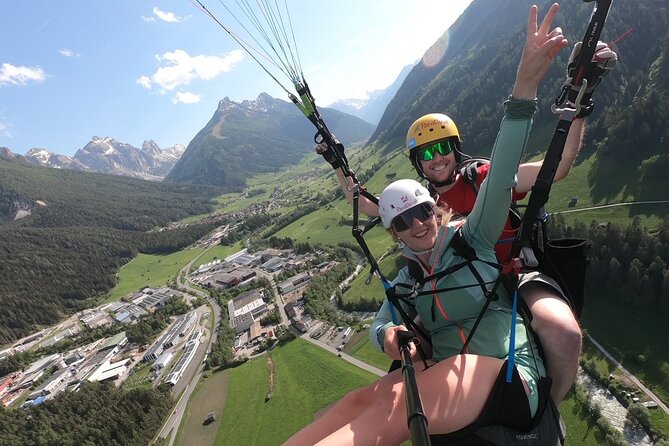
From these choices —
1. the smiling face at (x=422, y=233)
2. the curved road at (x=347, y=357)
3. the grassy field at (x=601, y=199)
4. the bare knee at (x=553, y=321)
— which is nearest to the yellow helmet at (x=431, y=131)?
the smiling face at (x=422, y=233)

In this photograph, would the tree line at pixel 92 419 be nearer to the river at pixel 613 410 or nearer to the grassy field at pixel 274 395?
the grassy field at pixel 274 395

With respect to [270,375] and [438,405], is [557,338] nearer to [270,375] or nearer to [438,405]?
[438,405]

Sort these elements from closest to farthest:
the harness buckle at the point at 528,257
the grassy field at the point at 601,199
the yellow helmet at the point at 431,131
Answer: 1. the harness buckle at the point at 528,257
2. the yellow helmet at the point at 431,131
3. the grassy field at the point at 601,199

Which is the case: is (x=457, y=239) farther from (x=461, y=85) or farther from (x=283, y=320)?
(x=461, y=85)

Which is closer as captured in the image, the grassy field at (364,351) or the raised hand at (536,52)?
the raised hand at (536,52)

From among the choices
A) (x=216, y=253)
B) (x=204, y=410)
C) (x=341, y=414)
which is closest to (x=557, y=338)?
(x=341, y=414)

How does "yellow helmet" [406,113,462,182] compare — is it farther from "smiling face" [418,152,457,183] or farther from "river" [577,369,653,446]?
"river" [577,369,653,446]

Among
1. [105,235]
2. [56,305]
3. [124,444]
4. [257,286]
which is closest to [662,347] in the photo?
[124,444]

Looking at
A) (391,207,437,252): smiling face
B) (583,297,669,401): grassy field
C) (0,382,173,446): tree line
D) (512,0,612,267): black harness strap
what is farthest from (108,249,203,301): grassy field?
(512,0,612,267): black harness strap
